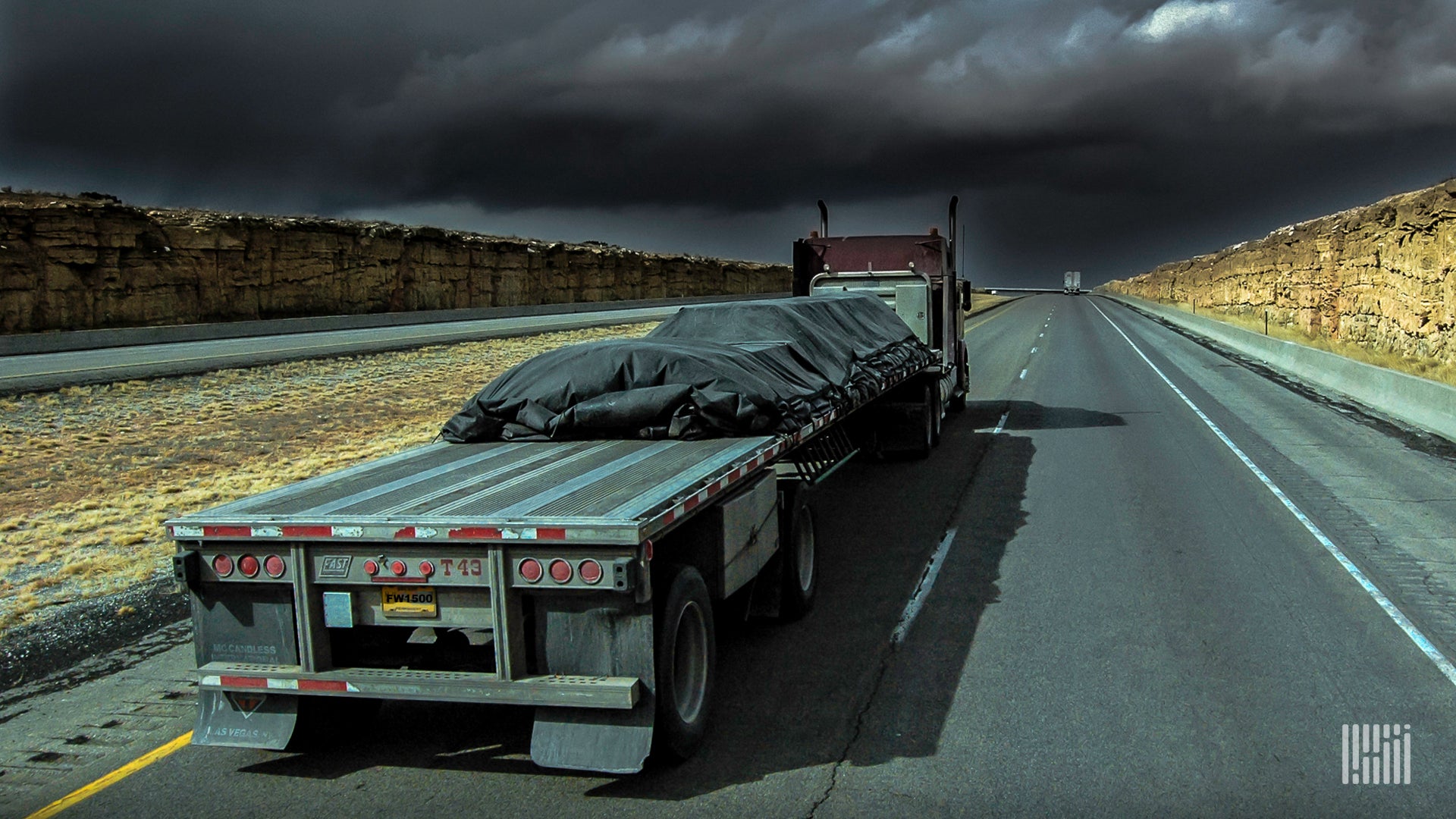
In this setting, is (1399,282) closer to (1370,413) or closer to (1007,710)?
(1370,413)

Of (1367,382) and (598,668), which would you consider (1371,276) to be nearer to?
(1367,382)

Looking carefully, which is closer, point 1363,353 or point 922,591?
point 922,591

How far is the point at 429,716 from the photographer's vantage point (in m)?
6.04

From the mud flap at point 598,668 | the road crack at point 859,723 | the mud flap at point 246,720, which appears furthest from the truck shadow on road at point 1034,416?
the mud flap at point 246,720

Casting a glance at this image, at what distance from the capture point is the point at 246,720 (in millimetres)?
5309

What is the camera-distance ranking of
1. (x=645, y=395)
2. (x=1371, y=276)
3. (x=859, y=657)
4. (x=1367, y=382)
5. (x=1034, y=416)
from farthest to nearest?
1. (x=1371, y=276)
2. (x=1367, y=382)
3. (x=1034, y=416)
4. (x=645, y=395)
5. (x=859, y=657)

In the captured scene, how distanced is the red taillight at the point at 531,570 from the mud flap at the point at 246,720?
1.45 m

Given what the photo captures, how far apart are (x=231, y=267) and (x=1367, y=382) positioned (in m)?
41.2

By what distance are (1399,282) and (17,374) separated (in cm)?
3133

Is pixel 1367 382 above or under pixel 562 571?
under

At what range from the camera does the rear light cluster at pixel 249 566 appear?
507 cm

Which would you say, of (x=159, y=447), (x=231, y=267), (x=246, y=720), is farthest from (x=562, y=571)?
(x=231, y=267)

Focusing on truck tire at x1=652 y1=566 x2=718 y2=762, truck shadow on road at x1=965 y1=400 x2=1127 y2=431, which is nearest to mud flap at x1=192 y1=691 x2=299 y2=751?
truck tire at x1=652 y1=566 x2=718 y2=762

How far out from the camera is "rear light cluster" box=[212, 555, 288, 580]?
5.07 m
